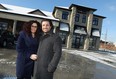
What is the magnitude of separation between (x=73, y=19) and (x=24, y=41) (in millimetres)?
40015

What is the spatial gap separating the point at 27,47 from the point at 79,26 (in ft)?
135

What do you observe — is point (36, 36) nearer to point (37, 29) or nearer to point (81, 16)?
point (37, 29)

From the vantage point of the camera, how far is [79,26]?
1794 inches

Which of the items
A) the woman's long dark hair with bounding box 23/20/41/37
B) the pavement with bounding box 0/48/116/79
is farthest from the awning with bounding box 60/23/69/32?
the woman's long dark hair with bounding box 23/20/41/37

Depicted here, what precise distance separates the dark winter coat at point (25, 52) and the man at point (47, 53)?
199mm

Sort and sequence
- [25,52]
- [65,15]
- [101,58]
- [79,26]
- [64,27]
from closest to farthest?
1. [25,52]
2. [101,58]
3. [64,27]
4. [65,15]
5. [79,26]

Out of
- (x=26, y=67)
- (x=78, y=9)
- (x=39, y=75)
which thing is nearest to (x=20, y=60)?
(x=26, y=67)

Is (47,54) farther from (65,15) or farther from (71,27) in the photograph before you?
(65,15)

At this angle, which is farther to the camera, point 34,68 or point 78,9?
point 78,9

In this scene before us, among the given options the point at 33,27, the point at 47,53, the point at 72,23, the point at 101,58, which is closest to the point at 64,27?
the point at 72,23

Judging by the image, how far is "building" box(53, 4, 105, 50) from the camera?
1736 inches

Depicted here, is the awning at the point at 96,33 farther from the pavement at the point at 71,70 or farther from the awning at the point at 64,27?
the pavement at the point at 71,70

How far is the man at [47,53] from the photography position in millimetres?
4359

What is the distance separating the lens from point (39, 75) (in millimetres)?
4473
